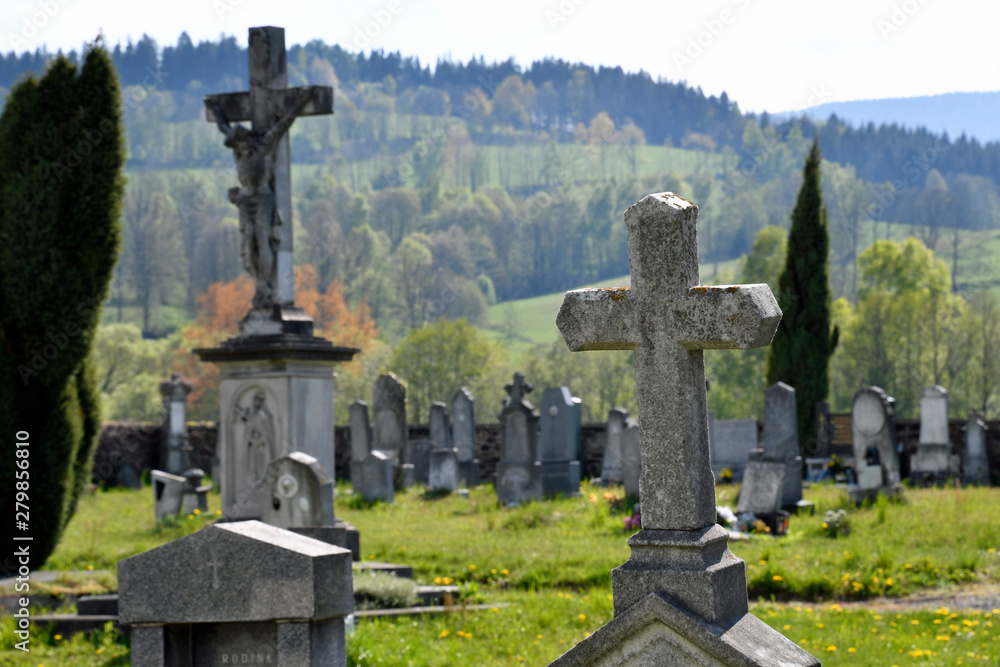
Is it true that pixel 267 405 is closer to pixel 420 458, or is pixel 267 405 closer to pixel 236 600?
pixel 236 600

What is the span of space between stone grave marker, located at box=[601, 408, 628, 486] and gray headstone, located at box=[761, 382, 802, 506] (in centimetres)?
414

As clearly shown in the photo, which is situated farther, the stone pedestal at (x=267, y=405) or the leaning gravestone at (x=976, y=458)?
the leaning gravestone at (x=976, y=458)

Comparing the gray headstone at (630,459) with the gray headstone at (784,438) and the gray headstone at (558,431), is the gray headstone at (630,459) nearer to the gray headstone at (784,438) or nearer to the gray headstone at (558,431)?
the gray headstone at (784,438)

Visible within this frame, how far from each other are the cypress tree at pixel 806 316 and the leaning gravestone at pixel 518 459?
26.6ft

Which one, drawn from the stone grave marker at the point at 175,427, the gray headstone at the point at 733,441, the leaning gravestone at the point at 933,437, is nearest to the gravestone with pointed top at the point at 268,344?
the gray headstone at the point at 733,441

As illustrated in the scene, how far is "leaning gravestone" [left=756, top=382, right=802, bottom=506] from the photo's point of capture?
15109mm

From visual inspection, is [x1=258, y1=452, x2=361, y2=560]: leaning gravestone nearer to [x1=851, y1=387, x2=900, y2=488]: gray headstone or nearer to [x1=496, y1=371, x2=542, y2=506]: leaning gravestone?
[x1=496, y1=371, x2=542, y2=506]: leaning gravestone

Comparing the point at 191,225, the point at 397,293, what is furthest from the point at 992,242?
the point at 191,225

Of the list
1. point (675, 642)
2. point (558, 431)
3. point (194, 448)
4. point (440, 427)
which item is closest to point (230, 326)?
point (194, 448)

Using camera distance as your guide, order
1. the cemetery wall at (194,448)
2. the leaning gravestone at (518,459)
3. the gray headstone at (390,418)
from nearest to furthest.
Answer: the leaning gravestone at (518,459) → the gray headstone at (390,418) → the cemetery wall at (194,448)

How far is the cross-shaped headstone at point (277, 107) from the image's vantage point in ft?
35.0

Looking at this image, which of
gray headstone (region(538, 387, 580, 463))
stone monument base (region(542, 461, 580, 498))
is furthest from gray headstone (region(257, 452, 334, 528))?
gray headstone (region(538, 387, 580, 463))

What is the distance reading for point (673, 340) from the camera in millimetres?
3842

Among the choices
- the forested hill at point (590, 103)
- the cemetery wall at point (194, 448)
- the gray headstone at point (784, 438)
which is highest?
the forested hill at point (590, 103)
